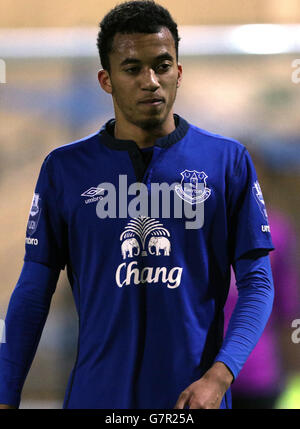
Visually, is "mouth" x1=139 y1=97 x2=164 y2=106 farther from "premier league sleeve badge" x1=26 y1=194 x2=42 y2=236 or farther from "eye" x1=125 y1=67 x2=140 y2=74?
"premier league sleeve badge" x1=26 y1=194 x2=42 y2=236

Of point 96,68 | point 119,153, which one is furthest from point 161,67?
point 96,68

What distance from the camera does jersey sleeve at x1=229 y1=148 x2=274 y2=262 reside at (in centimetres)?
135

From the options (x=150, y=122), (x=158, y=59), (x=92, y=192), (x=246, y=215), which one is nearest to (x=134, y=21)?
(x=158, y=59)

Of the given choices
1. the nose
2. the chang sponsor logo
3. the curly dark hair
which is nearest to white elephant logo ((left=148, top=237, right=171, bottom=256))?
the chang sponsor logo

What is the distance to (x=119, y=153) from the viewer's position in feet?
4.72

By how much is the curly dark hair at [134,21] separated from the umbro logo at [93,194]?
1.00 ft

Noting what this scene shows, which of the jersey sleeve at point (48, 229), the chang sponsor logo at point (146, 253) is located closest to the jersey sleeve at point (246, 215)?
the chang sponsor logo at point (146, 253)

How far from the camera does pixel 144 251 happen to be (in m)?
1.36

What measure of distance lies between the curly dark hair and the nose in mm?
101

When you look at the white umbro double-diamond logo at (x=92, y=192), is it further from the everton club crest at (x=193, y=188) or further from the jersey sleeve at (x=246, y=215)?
the jersey sleeve at (x=246, y=215)

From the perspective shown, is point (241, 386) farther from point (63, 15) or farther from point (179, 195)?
point (63, 15)

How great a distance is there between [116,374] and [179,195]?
443 mm

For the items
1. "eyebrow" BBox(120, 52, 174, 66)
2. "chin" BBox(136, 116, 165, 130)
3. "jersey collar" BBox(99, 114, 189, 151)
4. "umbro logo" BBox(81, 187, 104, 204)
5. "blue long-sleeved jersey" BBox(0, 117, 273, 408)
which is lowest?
"blue long-sleeved jersey" BBox(0, 117, 273, 408)

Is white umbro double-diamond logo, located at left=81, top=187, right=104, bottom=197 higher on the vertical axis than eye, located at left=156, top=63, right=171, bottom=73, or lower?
lower
